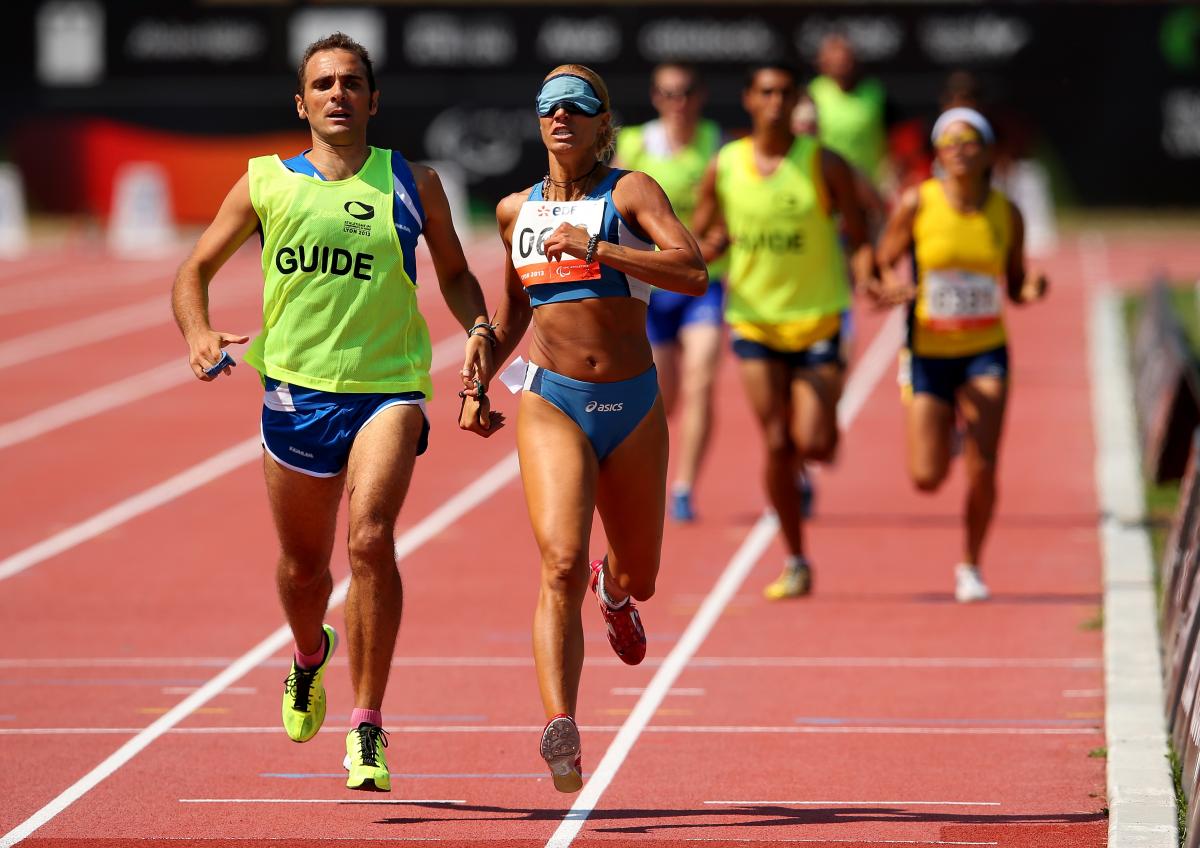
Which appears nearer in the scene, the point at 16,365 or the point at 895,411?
the point at 895,411

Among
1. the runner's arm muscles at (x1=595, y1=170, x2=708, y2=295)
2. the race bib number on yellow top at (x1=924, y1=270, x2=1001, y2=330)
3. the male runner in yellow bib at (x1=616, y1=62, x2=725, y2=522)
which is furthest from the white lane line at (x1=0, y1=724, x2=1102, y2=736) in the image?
the male runner in yellow bib at (x1=616, y1=62, x2=725, y2=522)

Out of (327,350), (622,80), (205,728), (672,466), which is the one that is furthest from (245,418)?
(622,80)

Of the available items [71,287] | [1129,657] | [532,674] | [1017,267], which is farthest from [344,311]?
[71,287]

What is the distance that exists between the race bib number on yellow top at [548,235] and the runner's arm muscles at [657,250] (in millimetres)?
111

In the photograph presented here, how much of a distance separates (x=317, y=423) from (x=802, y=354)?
14.9 ft

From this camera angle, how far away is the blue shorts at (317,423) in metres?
7.63

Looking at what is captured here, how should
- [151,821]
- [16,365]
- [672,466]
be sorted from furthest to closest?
1. [16,365]
2. [672,466]
3. [151,821]

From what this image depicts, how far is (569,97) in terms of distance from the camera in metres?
7.52

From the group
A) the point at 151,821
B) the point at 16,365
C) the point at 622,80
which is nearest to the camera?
the point at 151,821

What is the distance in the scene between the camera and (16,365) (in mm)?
22266

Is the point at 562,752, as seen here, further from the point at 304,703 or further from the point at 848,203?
the point at 848,203

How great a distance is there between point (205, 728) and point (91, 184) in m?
28.6

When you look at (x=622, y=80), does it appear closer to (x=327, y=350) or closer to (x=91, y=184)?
(x=91, y=184)

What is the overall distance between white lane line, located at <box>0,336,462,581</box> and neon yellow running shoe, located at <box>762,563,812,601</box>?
348 centimetres
